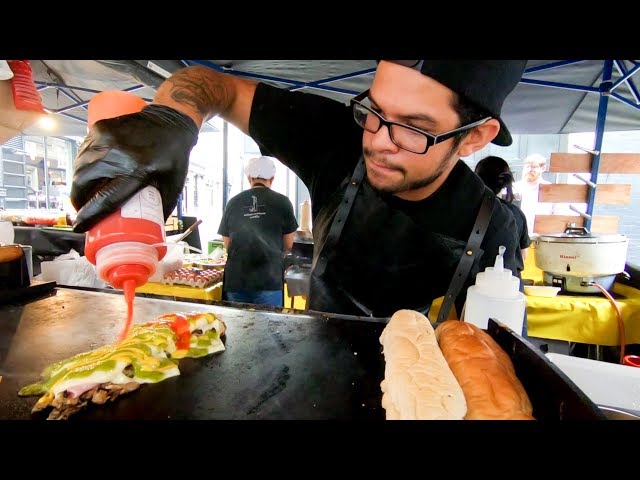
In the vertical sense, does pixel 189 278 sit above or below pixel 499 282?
below

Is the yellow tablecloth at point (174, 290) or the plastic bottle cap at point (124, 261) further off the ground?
the plastic bottle cap at point (124, 261)

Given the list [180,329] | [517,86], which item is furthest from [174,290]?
[517,86]

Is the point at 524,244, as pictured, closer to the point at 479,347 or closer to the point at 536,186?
the point at 536,186

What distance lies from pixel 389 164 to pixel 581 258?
186 cm

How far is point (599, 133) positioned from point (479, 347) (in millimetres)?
3490

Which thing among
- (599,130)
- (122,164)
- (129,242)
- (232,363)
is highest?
(599,130)

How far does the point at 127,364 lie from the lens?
0.96m

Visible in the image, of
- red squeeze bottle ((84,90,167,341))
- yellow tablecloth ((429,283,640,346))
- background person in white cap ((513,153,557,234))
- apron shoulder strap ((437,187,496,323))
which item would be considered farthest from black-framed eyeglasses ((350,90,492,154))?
background person in white cap ((513,153,557,234))

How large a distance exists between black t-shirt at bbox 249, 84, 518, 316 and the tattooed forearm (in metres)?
0.16

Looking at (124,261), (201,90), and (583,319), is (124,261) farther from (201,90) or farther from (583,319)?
(583,319)

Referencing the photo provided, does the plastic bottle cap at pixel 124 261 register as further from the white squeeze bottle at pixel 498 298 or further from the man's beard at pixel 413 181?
the white squeeze bottle at pixel 498 298

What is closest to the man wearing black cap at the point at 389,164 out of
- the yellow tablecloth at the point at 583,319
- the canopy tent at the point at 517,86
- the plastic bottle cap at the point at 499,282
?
the plastic bottle cap at the point at 499,282

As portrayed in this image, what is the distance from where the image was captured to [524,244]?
280 cm

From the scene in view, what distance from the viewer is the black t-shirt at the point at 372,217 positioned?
1497 mm
